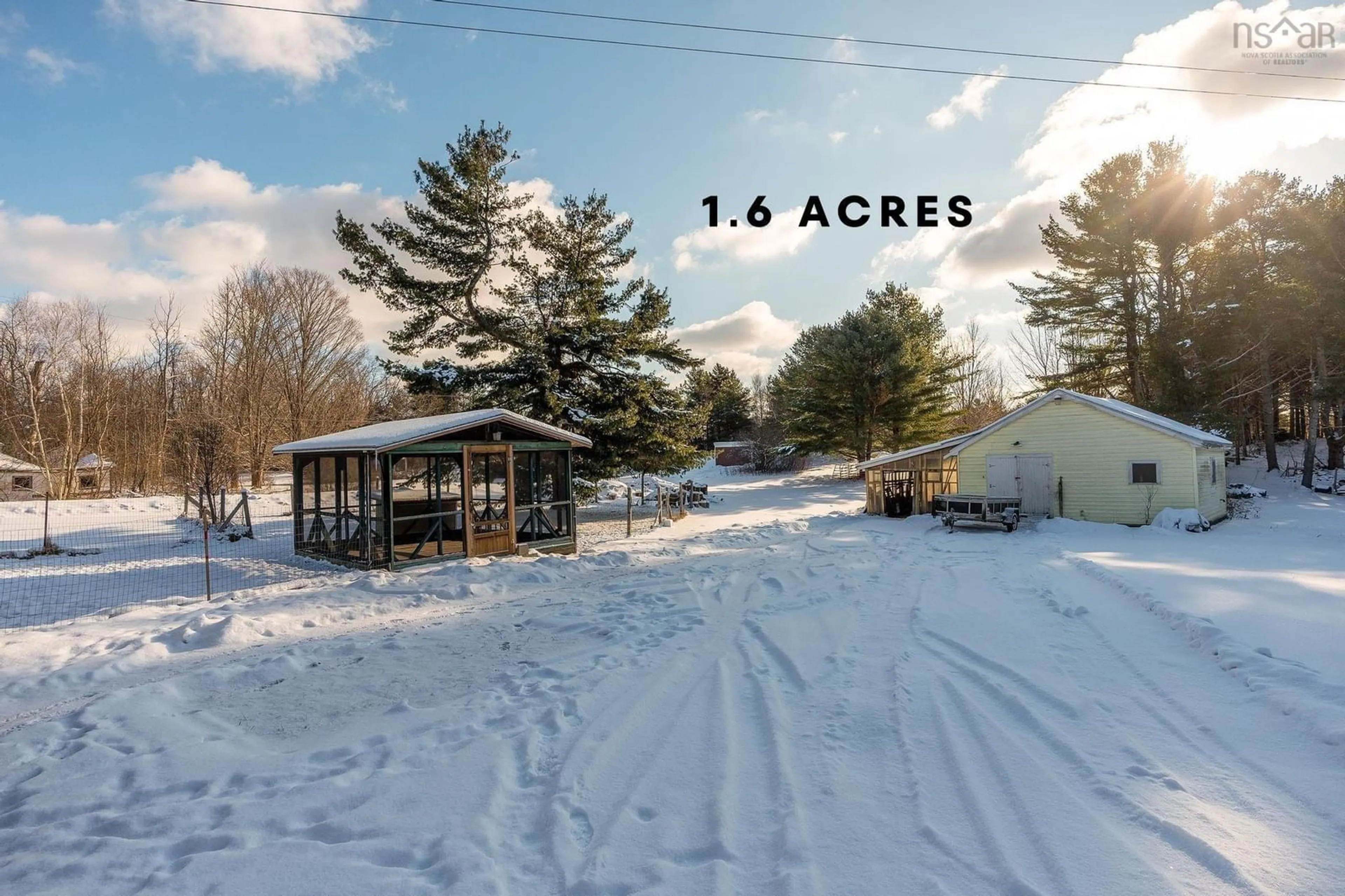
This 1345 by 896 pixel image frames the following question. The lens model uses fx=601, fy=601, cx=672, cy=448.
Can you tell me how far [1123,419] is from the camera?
1631 cm

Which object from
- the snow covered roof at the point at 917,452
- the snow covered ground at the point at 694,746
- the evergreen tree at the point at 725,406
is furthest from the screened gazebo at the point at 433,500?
the evergreen tree at the point at 725,406

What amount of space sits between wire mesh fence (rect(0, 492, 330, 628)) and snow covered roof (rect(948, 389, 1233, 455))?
1871cm

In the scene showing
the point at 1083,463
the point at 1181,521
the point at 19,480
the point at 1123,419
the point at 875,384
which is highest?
the point at 875,384

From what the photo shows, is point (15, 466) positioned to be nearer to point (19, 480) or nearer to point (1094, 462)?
point (19, 480)

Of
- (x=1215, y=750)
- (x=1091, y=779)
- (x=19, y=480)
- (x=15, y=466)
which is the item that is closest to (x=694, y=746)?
(x=1091, y=779)

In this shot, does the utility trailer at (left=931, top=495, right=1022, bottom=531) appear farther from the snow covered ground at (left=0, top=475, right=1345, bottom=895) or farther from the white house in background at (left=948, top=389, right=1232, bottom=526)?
the snow covered ground at (left=0, top=475, right=1345, bottom=895)

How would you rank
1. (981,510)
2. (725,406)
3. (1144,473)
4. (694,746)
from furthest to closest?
(725,406), (981,510), (1144,473), (694,746)

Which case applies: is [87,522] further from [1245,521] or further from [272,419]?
[1245,521]

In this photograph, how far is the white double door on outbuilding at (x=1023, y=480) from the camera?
17.8 meters

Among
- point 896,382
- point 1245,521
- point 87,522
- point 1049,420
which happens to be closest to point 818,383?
point 896,382

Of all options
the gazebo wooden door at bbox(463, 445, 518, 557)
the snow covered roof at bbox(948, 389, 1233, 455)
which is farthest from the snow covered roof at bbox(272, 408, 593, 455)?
the snow covered roof at bbox(948, 389, 1233, 455)

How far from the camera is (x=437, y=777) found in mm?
3613

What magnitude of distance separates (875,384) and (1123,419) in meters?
13.6

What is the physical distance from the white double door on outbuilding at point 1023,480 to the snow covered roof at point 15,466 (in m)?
40.0
